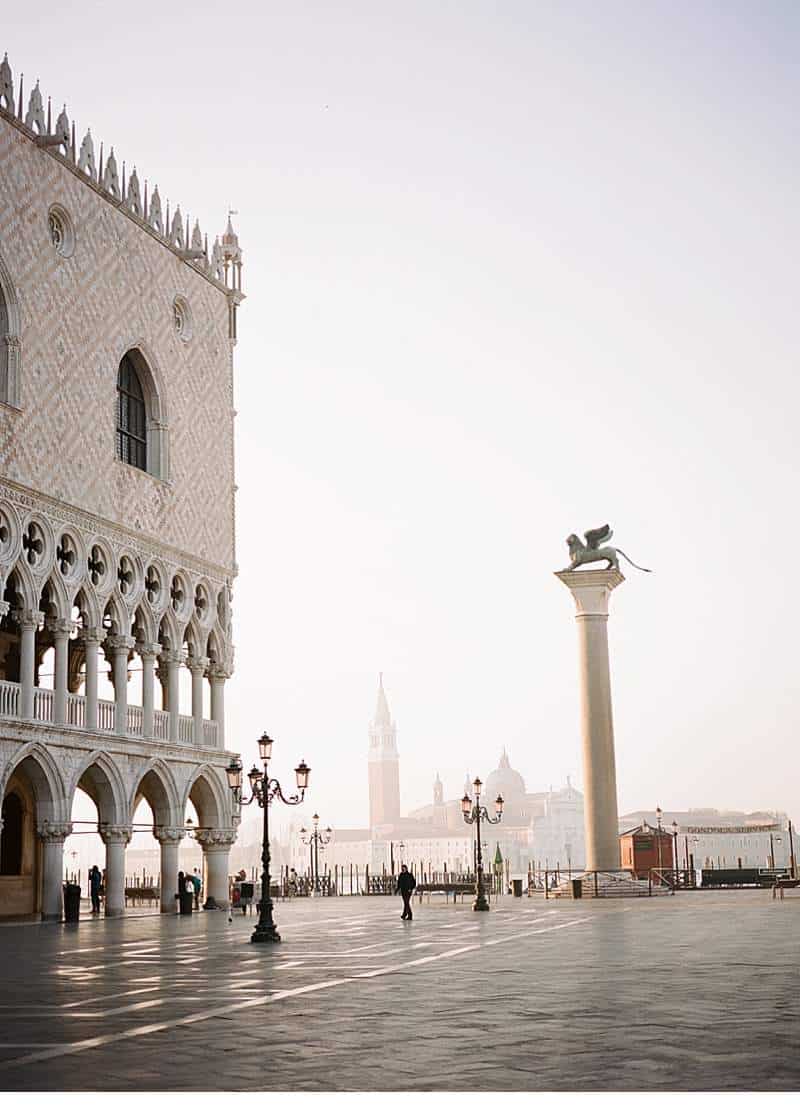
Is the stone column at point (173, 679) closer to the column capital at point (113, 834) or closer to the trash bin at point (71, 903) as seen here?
the column capital at point (113, 834)

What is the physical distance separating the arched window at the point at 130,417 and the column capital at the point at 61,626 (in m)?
4.48

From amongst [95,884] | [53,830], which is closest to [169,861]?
[95,884]

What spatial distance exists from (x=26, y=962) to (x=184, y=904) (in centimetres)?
1424

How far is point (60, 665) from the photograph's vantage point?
26.1 meters

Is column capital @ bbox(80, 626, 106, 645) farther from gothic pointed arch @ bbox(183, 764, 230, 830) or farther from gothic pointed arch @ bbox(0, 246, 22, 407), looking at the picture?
gothic pointed arch @ bbox(183, 764, 230, 830)

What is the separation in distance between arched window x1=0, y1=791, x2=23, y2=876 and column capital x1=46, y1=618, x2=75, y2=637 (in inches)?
183

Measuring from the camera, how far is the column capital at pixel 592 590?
1209 inches

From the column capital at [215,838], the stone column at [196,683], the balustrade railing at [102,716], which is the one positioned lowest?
the column capital at [215,838]

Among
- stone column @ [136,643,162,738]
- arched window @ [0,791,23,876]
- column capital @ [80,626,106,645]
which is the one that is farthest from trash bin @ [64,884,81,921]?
column capital @ [80,626,106,645]

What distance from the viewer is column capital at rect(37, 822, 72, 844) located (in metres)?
25.6

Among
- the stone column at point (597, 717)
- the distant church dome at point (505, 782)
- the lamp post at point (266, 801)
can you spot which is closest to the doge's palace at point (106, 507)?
the lamp post at point (266, 801)

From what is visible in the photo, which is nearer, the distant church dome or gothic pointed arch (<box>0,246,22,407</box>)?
gothic pointed arch (<box>0,246,22,407</box>)

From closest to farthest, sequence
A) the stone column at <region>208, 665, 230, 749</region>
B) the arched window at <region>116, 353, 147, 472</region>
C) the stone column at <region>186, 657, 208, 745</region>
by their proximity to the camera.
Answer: the arched window at <region>116, 353, 147, 472</region>, the stone column at <region>186, 657, 208, 745</region>, the stone column at <region>208, 665, 230, 749</region>

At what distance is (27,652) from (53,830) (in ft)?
10.7
